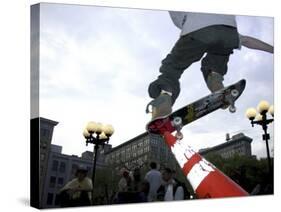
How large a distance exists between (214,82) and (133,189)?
6.26 feet

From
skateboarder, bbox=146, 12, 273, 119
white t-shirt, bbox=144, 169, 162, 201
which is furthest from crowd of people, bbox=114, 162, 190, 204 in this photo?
skateboarder, bbox=146, 12, 273, 119

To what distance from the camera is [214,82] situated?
8094 mm

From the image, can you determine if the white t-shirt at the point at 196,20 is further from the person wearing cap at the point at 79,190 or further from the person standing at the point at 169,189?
the person wearing cap at the point at 79,190

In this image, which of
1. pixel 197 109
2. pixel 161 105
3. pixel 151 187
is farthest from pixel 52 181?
pixel 197 109

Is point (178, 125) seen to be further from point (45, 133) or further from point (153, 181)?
point (45, 133)

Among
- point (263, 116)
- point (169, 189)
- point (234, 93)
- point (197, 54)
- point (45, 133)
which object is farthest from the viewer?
point (263, 116)

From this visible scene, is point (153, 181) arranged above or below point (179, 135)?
below

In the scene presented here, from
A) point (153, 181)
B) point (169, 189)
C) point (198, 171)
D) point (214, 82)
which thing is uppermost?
point (214, 82)

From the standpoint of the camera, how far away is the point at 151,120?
7.69 meters

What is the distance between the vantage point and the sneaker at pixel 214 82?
8.05 metres

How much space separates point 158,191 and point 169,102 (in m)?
1.21

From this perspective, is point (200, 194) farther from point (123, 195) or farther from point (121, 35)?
point (121, 35)

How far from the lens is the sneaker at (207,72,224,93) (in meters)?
8.05

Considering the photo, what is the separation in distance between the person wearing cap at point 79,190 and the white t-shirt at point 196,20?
236cm
